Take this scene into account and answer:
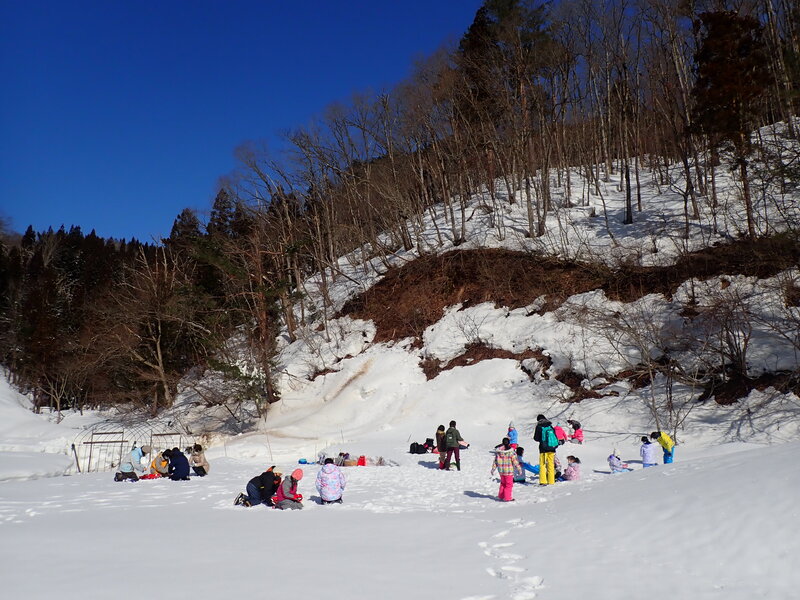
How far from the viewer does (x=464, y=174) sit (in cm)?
3931

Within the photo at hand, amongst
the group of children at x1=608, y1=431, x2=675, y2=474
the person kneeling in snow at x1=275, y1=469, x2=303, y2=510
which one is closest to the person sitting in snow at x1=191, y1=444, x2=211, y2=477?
the person kneeling in snow at x1=275, y1=469, x2=303, y2=510

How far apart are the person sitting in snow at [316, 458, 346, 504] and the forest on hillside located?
1581cm

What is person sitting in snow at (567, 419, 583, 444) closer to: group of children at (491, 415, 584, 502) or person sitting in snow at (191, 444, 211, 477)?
group of children at (491, 415, 584, 502)

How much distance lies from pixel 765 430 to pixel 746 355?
10.3 ft

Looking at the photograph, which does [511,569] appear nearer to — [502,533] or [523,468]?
[502,533]

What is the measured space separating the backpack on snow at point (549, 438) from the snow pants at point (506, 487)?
1.95m

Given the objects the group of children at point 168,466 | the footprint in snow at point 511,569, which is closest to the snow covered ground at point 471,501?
the footprint in snow at point 511,569

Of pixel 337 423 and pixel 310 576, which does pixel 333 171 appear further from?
pixel 310 576

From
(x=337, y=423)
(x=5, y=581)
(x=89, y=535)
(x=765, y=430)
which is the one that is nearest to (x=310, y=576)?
(x=5, y=581)

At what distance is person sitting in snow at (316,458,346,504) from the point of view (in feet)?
35.2

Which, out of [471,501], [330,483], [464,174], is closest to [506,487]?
[471,501]

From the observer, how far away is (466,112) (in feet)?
115

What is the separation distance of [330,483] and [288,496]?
2.81 feet

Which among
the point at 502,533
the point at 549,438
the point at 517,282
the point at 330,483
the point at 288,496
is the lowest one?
the point at 502,533
